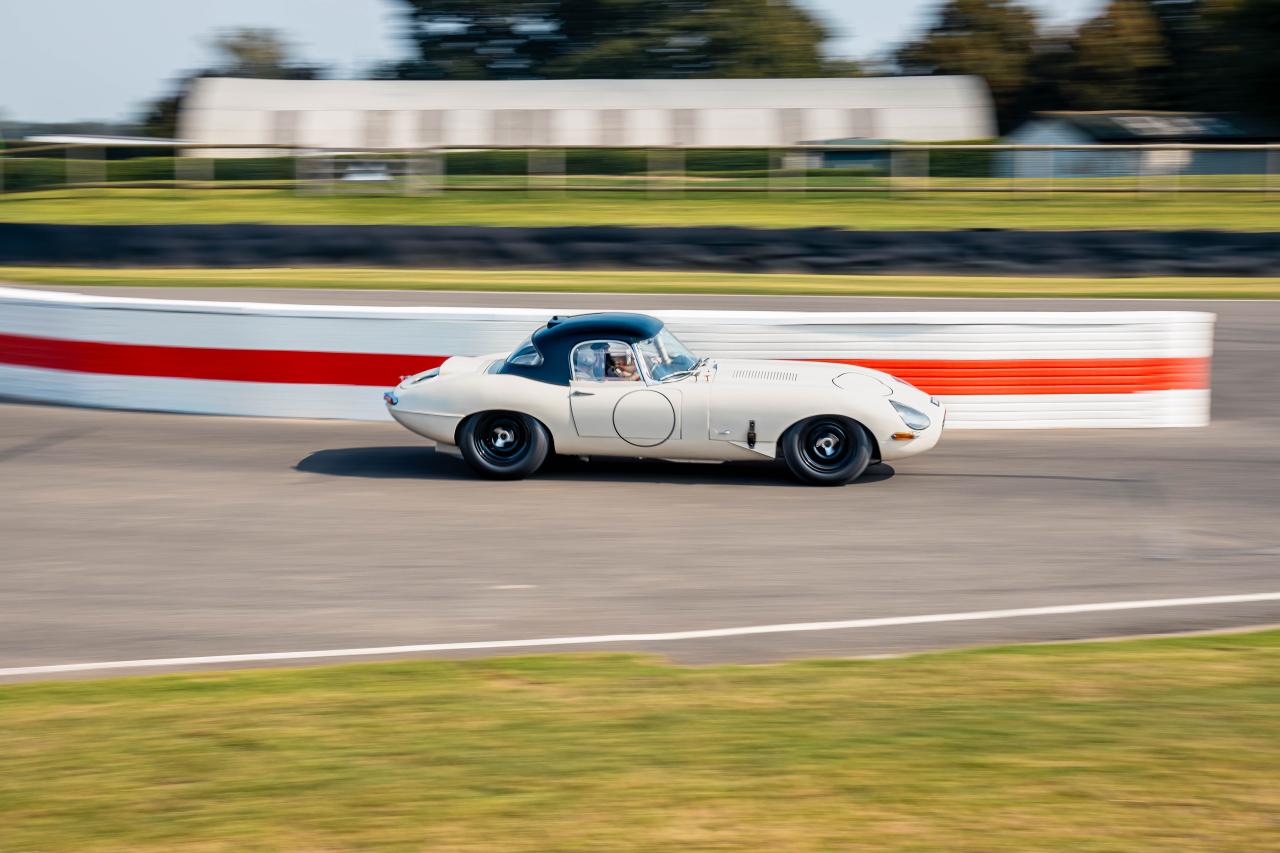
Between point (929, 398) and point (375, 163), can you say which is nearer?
point (929, 398)

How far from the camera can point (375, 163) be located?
26672 mm

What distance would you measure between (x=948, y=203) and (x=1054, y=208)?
75.3 inches

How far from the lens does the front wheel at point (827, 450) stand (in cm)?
880

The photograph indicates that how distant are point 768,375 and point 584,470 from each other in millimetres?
1489

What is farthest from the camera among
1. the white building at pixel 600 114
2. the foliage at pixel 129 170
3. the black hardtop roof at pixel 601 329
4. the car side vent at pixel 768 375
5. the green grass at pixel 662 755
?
the white building at pixel 600 114

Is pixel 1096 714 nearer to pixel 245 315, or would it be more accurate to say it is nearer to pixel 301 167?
pixel 245 315

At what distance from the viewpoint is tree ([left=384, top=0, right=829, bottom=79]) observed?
2689 inches

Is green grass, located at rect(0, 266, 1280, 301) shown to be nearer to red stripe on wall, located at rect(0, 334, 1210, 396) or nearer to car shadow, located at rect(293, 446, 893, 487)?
red stripe on wall, located at rect(0, 334, 1210, 396)


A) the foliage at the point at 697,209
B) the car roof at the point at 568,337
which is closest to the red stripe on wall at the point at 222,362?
the car roof at the point at 568,337

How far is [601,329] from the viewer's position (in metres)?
9.10

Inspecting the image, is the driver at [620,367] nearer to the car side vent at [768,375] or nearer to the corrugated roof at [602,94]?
the car side vent at [768,375]

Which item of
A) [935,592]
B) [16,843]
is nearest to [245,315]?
[935,592]

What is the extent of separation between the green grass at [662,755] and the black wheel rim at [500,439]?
149 inches

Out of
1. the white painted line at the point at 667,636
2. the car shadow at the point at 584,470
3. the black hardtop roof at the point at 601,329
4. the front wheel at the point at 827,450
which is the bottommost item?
the white painted line at the point at 667,636
